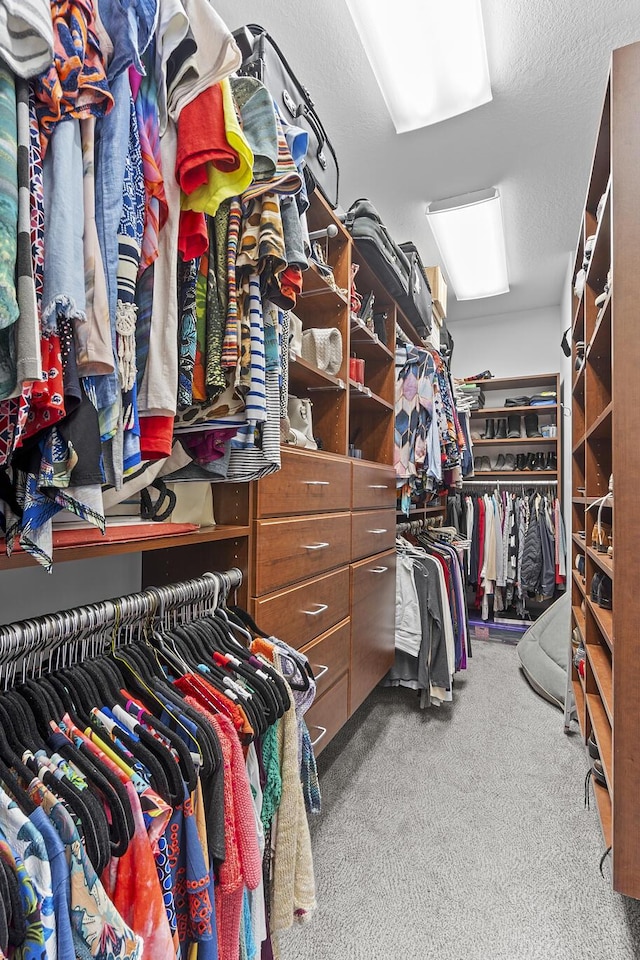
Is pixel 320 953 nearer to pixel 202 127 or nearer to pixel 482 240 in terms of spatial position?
pixel 202 127

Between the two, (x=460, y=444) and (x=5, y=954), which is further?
(x=460, y=444)

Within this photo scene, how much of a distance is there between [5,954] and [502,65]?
8.54 ft

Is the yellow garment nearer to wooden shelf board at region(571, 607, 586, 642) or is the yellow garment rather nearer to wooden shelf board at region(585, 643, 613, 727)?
wooden shelf board at region(585, 643, 613, 727)

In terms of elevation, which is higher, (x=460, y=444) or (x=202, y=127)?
(x=202, y=127)

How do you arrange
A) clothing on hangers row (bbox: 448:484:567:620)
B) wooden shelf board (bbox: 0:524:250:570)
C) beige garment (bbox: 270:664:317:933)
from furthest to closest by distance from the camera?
clothing on hangers row (bbox: 448:484:567:620) → beige garment (bbox: 270:664:317:933) → wooden shelf board (bbox: 0:524:250:570)

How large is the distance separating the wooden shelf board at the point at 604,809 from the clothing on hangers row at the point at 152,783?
809 millimetres

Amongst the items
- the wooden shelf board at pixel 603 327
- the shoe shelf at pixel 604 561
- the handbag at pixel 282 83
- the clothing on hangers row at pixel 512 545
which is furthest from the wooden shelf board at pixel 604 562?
the clothing on hangers row at pixel 512 545

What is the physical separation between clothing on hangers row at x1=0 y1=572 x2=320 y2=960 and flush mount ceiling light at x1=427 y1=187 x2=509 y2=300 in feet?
8.12

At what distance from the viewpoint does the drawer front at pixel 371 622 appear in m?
1.87

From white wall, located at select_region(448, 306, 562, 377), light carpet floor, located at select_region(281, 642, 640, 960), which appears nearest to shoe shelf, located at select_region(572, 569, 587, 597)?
light carpet floor, located at select_region(281, 642, 640, 960)

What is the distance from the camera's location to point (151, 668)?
858 mm

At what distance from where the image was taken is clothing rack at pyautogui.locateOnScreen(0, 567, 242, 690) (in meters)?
0.72

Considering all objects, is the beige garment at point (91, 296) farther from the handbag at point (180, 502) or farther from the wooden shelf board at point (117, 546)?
the handbag at point (180, 502)

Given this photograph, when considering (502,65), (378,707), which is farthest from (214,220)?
(378,707)
